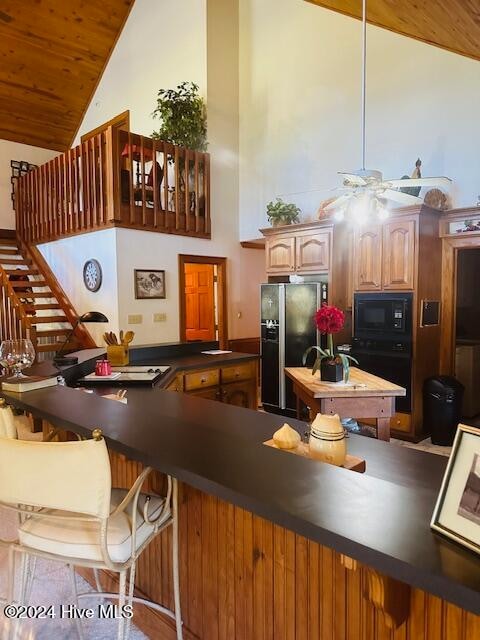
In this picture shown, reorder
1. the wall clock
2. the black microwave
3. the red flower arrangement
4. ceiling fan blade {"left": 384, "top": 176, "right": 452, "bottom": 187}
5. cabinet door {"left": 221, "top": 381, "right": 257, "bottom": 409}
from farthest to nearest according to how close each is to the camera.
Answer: the wall clock < the black microwave < cabinet door {"left": 221, "top": 381, "right": 257, "bottom": 409} < the red flower arrangement < ceiling fan blade {"left": 384, "top": 176, "right": 452, "bottom": 187}

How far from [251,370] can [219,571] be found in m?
2.49

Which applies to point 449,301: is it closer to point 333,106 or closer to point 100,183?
point 333,106

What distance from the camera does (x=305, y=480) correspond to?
1054mm

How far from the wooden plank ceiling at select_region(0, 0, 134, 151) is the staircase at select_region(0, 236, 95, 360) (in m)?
2.18

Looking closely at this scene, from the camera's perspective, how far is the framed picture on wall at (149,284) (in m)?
5.41

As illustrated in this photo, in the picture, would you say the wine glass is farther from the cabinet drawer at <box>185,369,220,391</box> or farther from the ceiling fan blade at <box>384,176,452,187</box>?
the ceiling fan blade at <box>384,176,452,187</box>

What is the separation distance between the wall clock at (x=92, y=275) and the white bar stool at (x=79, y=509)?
167 inches

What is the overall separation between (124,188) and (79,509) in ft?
15.4

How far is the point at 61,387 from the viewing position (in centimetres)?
218

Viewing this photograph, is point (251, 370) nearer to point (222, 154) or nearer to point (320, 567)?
point (320, 567)

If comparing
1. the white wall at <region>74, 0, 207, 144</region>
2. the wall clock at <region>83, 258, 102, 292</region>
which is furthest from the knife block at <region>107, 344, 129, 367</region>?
the white wall at <region>74, 0, 207, 144</region>

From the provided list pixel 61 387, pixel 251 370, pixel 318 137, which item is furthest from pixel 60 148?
pixel 61 387

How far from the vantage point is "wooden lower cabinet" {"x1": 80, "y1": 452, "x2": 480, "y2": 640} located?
39.0 inches

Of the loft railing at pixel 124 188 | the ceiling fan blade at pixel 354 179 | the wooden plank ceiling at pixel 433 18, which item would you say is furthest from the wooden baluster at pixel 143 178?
the ceiling fan blade at pixel 354 179
